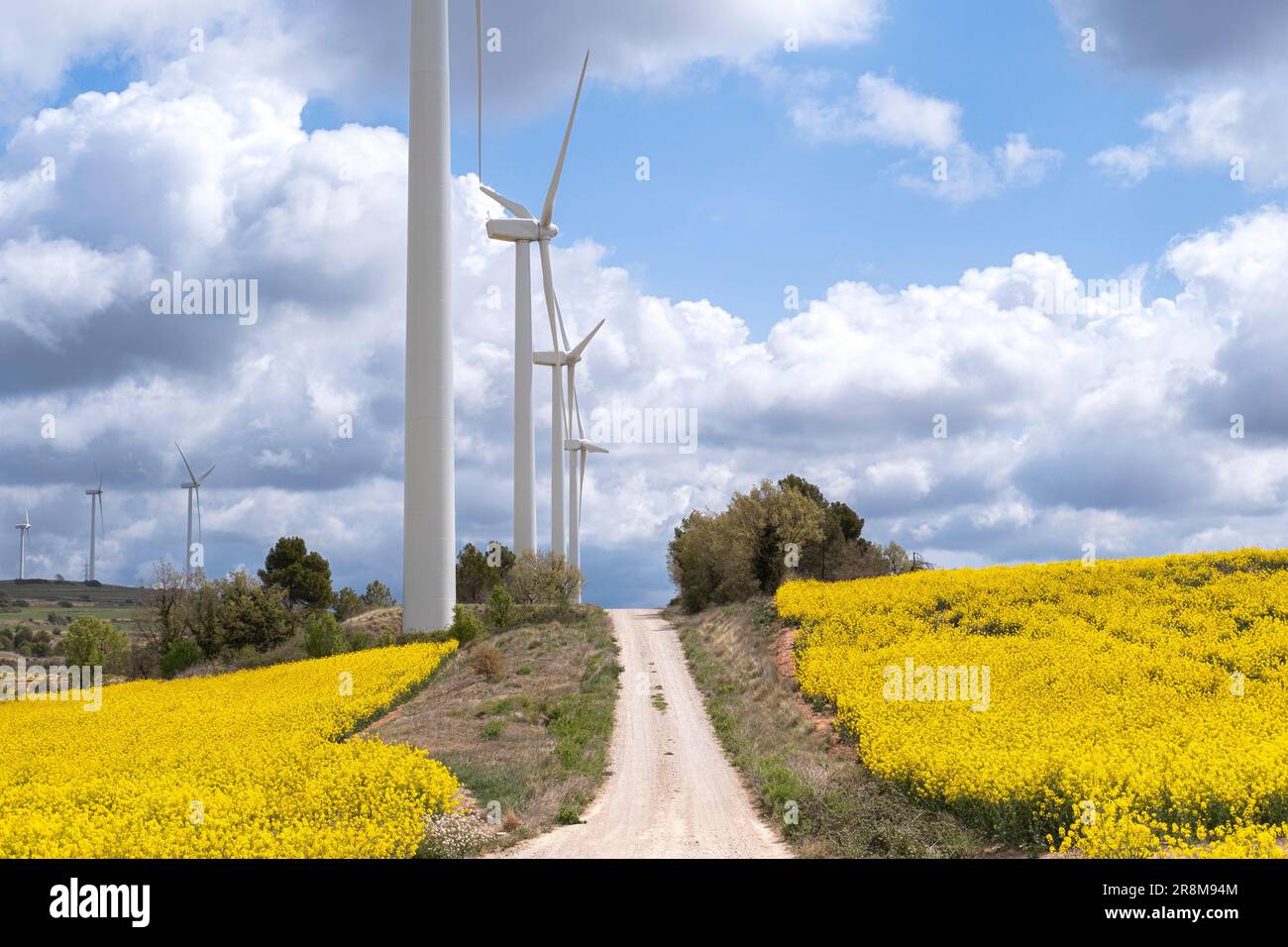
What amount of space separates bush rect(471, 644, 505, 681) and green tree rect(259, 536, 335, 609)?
176 feet

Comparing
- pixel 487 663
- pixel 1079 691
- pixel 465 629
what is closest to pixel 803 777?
pixel 1079 691

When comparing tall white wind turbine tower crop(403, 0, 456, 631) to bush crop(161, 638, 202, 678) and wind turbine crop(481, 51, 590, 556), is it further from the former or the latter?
wind turbine crop(481, 51, 590, 556)

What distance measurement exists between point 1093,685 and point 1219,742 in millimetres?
8748

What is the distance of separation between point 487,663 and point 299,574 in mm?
56283

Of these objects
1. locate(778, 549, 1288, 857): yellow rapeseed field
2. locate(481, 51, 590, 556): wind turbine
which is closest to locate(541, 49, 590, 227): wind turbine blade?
locate(481, 51, 590, 556): wind turbine

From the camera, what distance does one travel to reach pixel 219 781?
842 inches

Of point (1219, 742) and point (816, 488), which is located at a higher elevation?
point (816, 488)

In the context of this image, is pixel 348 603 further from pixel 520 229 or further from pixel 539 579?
pixel 520 229

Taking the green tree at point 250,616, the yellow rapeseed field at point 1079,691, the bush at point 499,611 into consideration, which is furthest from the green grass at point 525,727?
the green tree at point 250,616

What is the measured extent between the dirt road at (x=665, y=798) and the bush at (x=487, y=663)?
5642 millimetres
